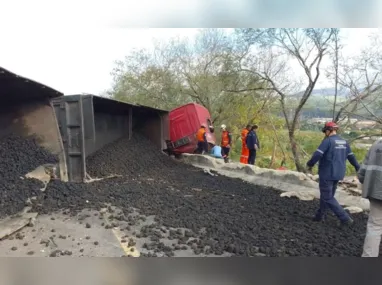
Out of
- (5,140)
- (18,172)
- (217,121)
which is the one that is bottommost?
(217,121)

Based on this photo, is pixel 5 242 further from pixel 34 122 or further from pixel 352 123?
pixel 352 123

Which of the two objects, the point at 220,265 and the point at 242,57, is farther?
the point at 242,57

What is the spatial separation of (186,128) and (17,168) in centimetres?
478

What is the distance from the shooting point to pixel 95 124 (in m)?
5.84

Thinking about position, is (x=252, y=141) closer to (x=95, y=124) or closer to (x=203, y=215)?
(x=95, y=124)

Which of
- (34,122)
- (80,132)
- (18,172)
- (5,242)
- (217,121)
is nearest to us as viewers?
(5,242)

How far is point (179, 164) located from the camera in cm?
696

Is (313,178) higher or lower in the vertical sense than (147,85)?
lower

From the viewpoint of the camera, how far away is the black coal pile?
3148mm

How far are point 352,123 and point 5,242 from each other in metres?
9.87

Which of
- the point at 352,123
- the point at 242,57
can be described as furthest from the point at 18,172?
the point at 242,57

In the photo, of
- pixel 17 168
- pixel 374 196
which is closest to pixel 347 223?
pixel 374 196

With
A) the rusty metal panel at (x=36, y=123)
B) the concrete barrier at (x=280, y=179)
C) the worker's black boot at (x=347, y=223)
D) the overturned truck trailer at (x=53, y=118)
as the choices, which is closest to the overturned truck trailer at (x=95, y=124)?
the overturned truck trailer at (x=53, y=118)

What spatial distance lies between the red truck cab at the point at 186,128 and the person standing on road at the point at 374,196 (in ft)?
17.9
